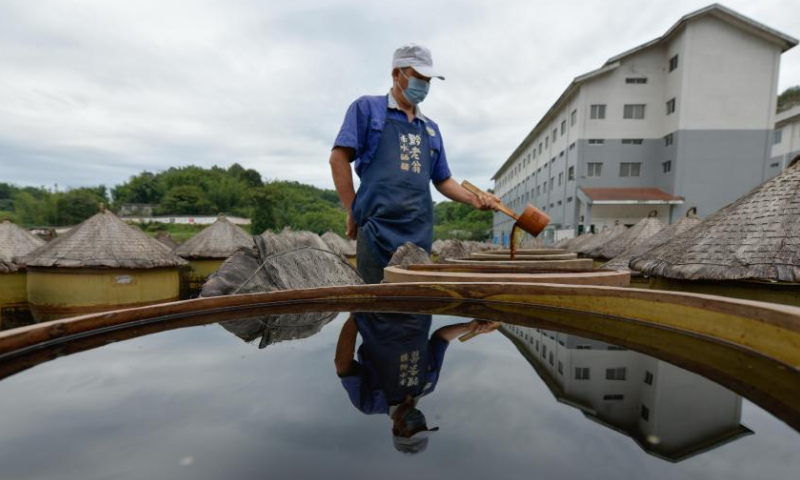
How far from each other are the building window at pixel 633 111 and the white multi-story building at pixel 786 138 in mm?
13021

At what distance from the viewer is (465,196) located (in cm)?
252

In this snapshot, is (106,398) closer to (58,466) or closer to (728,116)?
(58,466)

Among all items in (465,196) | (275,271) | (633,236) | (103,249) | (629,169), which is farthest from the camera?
(629,169)

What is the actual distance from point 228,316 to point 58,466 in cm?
78

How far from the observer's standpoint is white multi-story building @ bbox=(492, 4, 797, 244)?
54.6 feet

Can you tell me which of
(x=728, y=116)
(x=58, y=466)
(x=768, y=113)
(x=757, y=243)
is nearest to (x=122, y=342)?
(x=58, y=466)

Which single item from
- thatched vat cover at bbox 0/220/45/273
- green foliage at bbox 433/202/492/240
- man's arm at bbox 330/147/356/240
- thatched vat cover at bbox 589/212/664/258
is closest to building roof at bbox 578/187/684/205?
thatched vat cover at bbox 589/212/664/258

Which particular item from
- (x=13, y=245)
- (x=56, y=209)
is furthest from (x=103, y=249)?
(x=56, y=209)

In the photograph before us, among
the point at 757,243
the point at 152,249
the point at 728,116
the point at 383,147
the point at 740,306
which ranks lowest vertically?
the point at 152,249

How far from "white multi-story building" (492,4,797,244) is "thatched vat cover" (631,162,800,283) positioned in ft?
57.4

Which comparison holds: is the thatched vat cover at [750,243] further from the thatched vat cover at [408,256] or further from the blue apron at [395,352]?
the blue apron at [395,352]

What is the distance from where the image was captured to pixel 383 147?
7.23ft

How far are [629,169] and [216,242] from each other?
20762 mm

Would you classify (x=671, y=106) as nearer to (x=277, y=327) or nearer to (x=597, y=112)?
(x=597, y=112)
